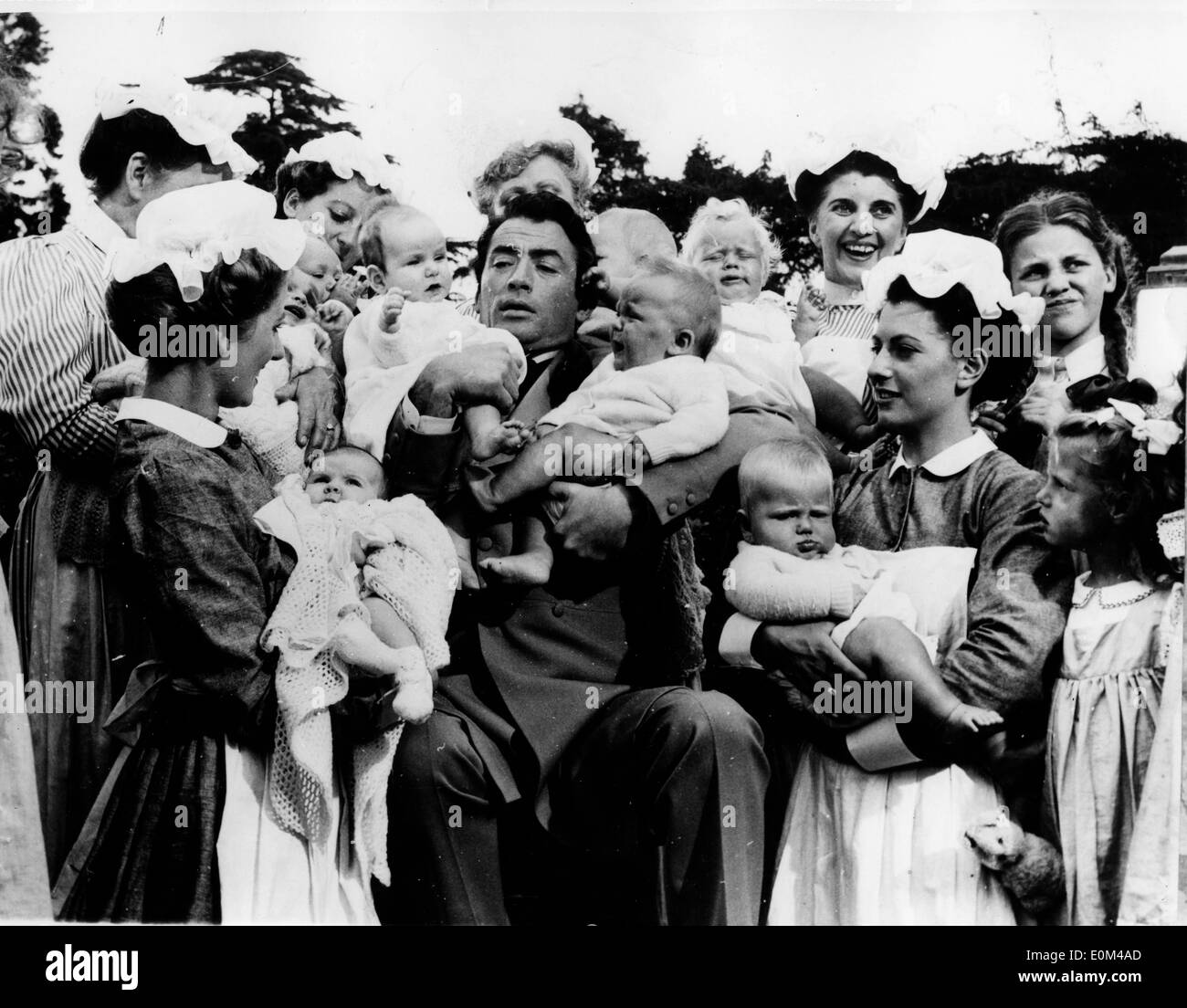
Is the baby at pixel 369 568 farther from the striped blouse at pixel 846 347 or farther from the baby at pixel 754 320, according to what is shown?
the striped blouse at pixel 846 347

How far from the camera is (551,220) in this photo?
549cm

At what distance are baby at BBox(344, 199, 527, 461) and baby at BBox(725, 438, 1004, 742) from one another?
776 mm

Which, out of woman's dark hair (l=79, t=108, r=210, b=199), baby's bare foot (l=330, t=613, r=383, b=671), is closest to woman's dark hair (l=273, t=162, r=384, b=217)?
woman's dark hair (l=79, t=108, r=210, b=199)

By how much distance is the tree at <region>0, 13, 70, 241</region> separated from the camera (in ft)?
18.3

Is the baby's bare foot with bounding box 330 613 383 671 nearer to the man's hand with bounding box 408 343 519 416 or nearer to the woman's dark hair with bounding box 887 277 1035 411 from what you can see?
the man's hand with bounding box 408 343 519 416

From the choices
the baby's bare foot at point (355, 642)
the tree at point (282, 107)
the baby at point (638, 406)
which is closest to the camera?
the baby's bare foot at point (355, 642)

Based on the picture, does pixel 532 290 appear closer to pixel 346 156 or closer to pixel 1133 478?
pixel 346 156

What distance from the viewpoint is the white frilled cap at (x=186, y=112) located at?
218 inches

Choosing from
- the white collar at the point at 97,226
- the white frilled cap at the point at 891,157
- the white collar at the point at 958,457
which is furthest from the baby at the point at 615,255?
the white collar at the point at 97,226

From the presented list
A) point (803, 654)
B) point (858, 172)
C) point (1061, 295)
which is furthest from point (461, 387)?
point (1061, 295)

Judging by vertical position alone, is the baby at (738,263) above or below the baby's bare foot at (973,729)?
above

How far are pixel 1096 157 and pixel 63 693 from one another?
145 inches

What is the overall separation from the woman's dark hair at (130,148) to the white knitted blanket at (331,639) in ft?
4.36

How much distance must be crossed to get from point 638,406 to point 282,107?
150 centimetres
